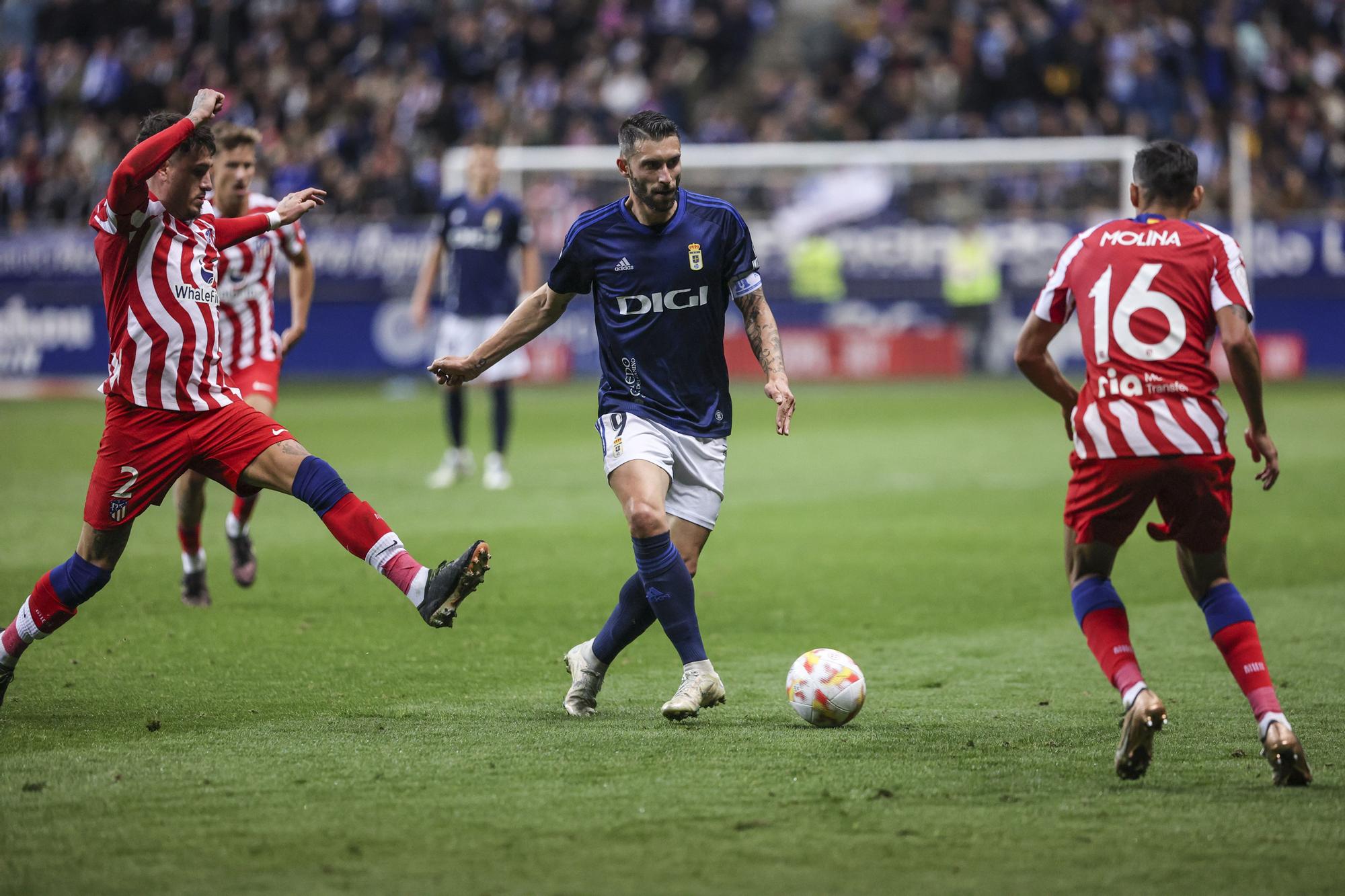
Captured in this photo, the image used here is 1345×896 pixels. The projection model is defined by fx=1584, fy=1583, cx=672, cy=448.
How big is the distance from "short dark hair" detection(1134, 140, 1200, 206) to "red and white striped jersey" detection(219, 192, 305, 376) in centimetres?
473

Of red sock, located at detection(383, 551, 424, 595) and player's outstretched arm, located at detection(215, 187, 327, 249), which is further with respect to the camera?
player's outstretched arm, located at detection(215, 187, 327, 249)

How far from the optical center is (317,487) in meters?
5.78

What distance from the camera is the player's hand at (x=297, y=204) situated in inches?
237

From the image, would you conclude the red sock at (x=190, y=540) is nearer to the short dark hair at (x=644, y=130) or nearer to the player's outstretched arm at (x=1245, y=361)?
the short dark hair at (x=644, y=130)

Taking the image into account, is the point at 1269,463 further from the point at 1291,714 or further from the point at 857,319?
the point at 857,319

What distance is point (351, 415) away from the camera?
64.5 feet

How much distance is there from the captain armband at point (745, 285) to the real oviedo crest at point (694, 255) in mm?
187

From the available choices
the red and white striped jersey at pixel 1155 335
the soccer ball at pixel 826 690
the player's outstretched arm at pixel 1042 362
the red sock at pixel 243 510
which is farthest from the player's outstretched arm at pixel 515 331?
the red sock at pixel 243 510

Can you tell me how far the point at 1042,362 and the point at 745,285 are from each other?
1.24m

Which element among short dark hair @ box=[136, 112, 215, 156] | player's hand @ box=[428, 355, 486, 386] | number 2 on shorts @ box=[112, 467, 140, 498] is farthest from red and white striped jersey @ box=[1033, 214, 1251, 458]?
number 2 on shorts @ box=[112, 467, 140, 498]

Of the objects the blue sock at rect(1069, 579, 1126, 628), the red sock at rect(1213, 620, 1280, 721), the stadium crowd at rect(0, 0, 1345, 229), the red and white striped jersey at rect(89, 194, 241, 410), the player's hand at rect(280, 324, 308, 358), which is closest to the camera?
the red sock at rect(1213, 620, 1280, 721)

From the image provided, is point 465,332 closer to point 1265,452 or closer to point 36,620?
point 36,620

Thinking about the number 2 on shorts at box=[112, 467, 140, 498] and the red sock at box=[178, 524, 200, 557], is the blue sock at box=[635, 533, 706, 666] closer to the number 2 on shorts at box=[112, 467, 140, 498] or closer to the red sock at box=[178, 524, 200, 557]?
the number 2 on shorts at box=[112, 467, 140, 498]

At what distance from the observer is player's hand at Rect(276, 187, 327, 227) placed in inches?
237
